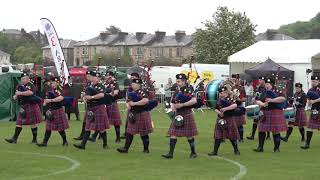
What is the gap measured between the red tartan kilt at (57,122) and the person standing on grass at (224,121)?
10.1ft

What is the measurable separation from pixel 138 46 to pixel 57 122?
75.7m

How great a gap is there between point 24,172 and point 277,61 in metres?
19.1

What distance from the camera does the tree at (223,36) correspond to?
159 feet

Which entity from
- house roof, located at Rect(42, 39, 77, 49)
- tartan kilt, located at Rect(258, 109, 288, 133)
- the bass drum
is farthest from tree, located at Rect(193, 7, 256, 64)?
house roof, located at Rect(42, 39, 77, 49)

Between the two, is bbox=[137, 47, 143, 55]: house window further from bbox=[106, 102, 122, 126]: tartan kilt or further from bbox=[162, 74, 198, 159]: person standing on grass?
bbox=[162, 74, 198, 159]: person standing on grass

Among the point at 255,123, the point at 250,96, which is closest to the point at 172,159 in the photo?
the point at 255,123

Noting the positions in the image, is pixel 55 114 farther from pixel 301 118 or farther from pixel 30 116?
pixel 301 118

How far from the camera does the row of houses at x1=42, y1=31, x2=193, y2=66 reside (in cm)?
8525

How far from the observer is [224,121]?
10875mm

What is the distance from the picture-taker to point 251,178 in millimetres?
8508

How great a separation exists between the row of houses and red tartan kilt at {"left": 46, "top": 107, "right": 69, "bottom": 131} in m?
71.3

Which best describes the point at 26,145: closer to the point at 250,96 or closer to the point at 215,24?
the point at 250,96

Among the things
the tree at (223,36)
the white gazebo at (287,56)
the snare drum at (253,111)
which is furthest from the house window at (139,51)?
the snare drum at (253,111)

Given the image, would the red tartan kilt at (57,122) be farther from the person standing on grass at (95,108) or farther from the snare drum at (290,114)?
the snare drum at (290,114)
